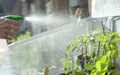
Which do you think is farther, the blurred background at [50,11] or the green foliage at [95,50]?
the blurred background at [50,11]

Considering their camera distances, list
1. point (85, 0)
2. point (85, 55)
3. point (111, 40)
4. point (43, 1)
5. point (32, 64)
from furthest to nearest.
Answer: point (43, 1) → point (85, 0) → point (32, 64) → point (85, 55) → point (111, 40)

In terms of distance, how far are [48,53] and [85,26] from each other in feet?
1.31

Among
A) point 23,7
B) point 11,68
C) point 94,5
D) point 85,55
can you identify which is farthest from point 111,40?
point 23,7

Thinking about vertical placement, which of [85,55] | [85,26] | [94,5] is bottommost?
[85,55]

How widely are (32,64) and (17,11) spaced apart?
21.7 ft

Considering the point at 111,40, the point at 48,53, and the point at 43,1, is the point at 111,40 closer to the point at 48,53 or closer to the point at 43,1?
the point at 48,53

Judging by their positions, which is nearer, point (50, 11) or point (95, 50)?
point (95, 50)

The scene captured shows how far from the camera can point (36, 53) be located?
2049 mm

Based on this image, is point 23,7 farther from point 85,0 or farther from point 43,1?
point 85,0

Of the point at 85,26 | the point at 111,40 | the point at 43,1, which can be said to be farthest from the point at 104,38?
the point at 43,1

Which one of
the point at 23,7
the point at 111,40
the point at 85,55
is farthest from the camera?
the point at 23,7

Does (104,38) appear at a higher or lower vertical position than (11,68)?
higher

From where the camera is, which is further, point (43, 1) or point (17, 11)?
point (17, 11)

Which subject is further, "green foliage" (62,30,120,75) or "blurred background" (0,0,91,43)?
"blurred background" (0,0,91,43)
